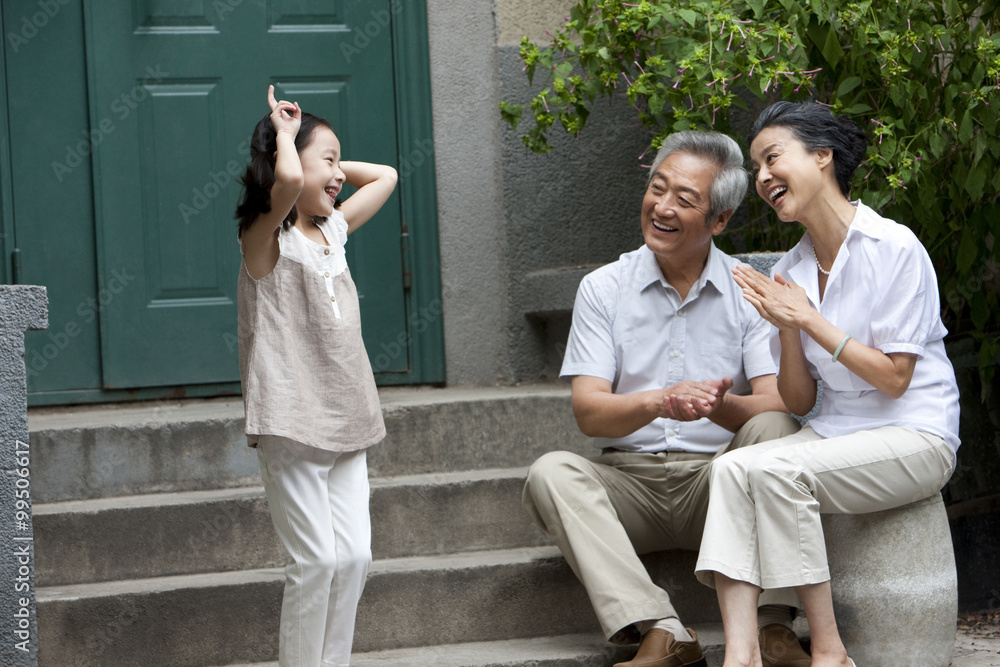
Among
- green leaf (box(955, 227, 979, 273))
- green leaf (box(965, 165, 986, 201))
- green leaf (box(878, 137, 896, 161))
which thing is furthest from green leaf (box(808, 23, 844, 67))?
green leaf (box(955, 227, 979, 273))

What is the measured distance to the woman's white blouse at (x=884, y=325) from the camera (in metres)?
2.83

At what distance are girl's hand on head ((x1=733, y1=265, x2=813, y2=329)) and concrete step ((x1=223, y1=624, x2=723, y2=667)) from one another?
96cm

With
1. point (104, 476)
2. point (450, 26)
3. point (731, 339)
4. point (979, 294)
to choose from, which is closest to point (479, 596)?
point (731, 339)

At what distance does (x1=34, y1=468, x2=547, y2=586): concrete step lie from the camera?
3348 mm

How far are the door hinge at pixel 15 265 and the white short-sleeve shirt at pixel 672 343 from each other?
2176 mm

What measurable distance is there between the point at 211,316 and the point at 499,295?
114 cm

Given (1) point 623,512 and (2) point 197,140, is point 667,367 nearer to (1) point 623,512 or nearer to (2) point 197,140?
(1) point 623,512

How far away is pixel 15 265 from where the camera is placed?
4176mm

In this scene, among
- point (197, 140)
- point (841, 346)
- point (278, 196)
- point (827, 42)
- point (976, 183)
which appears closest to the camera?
point (278, 196)

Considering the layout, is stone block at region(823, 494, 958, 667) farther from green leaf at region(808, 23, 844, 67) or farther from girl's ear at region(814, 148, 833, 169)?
green leaf at region(808, 23, 844, 67)

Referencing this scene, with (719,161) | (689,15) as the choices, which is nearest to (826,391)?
(719,161)

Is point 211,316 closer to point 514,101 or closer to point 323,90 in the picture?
point 323,90

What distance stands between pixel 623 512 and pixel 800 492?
1.96 feet

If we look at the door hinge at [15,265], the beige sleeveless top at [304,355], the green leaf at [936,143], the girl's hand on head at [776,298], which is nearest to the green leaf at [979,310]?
the green leaf at [936,143]
